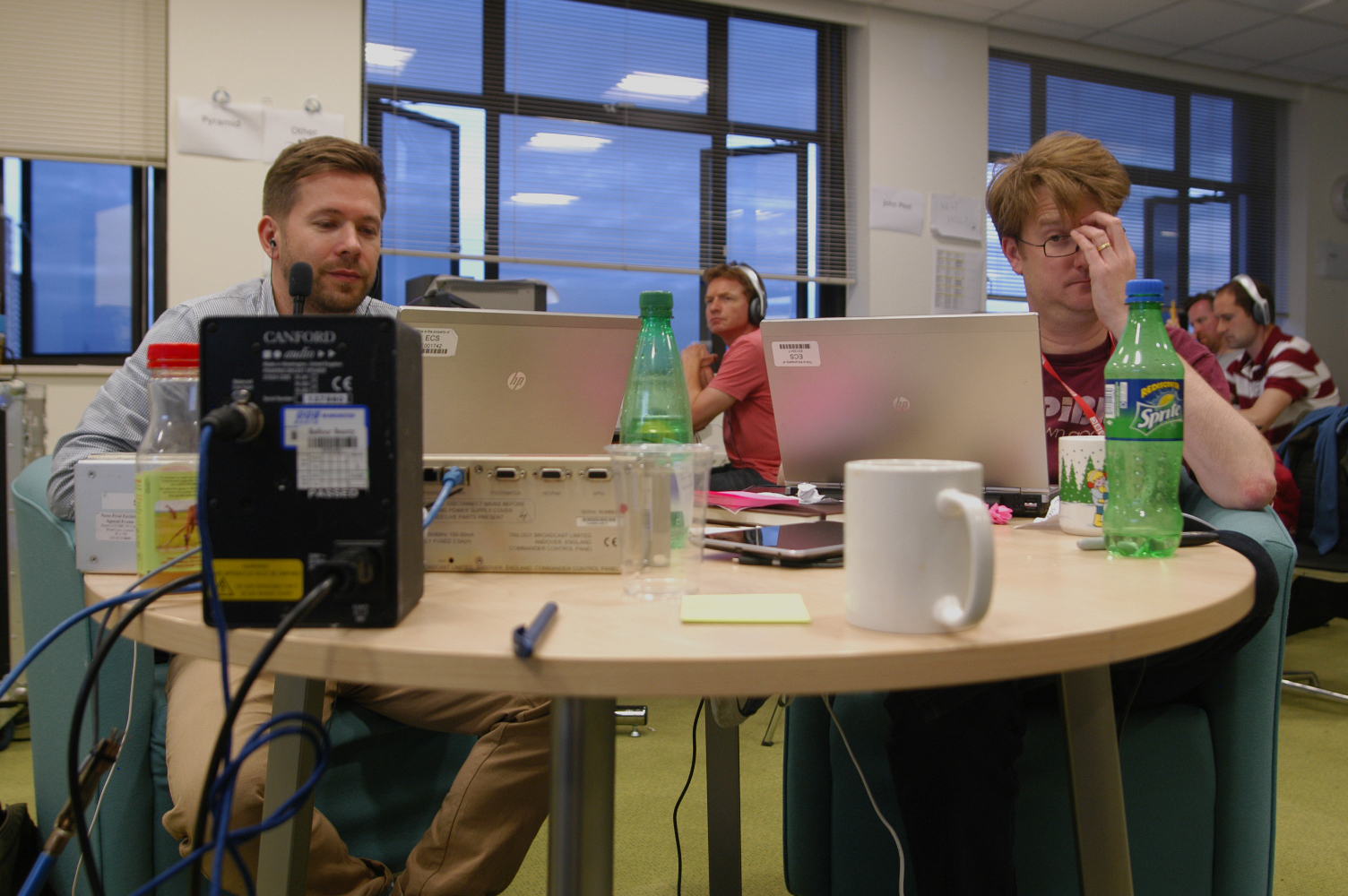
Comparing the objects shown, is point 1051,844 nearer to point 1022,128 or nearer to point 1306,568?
point 1306,568

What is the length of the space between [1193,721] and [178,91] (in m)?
3.53

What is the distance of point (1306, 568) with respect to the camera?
2520 mm

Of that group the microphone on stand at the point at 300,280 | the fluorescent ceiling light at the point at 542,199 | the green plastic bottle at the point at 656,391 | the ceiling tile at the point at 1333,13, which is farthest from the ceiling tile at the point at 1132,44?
the microphone on stand at the point at 300,280

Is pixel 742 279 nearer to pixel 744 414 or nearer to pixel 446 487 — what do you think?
pixel 744 414

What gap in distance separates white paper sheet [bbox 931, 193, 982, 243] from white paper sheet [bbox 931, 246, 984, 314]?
3.2 inches

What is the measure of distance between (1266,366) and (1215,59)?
6.62 feet

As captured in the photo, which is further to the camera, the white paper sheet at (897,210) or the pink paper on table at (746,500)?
the white paper sheet at (897,210)

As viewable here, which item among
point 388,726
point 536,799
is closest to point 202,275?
point 388,726

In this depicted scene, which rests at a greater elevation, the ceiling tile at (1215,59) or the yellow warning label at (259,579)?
the ceiling tile at (1215,59)

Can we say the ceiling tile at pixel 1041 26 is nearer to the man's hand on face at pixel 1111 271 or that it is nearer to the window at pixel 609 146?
the window at pixel 609 146

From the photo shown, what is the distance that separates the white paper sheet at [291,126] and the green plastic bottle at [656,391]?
2.54 metres

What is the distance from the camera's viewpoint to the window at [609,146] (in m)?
3.60

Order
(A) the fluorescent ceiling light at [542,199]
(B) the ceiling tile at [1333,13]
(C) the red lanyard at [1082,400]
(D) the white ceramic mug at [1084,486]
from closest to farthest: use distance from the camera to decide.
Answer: (D) the white ceramic mug at [1084,486] → (C) the red lanyard at [1082,400] → (A) the fluorescent ceiling light at [542,199] → (B) the ceiling tile at [1333,13]

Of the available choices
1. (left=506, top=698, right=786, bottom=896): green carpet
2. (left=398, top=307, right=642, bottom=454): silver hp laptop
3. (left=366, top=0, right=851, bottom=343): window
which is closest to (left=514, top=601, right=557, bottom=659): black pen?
(left=398, top=307, right=642, bottom=454): silver hp laptop
